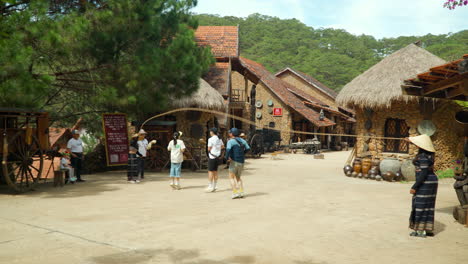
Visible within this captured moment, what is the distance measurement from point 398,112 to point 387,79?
4.21ft

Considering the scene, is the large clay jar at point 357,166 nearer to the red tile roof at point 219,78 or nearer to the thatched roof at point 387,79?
the thatched roof at point 387,79

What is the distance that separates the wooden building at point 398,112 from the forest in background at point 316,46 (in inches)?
1236

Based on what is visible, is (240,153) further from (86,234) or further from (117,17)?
(117,17)

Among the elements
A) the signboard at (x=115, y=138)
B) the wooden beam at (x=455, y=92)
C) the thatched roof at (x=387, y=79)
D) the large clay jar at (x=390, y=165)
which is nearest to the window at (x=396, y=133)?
the thatched roof at (x=387, y=79)

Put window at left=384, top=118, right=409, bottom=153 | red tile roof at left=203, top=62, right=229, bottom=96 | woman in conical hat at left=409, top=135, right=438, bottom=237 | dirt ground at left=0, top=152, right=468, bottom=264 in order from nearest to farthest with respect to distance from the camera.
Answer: dirt ground at left=0, top=152, right=468, bottom=264 < woman in conical hat at left=409, top=135, right=438, bottom=237 < window at left=384, top=118, right=409, bottom=153 < red tile roof at left=203, top=62, right=229, bottom=96

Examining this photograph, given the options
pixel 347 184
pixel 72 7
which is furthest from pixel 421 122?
pixel 72 7

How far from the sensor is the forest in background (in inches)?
1993

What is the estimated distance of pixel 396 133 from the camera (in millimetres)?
15398

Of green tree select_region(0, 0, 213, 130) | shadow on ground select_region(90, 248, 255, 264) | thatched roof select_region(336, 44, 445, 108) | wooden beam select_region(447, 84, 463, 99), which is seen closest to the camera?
shadow on ground select_region(90, 248, 255, 264)

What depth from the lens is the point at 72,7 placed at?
11.5 meters

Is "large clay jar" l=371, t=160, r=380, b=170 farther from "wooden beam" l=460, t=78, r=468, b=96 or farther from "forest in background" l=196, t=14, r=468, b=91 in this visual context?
"forest in background" l=196, t=14, r=468, b=91

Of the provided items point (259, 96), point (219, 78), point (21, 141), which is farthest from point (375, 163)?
point (259, 96)

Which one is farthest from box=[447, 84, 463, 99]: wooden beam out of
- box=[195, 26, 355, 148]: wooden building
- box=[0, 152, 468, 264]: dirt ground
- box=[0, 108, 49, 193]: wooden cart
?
box=[195, 26, 355, 148]: wooden building

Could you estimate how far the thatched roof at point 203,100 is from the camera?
52.2 feet
